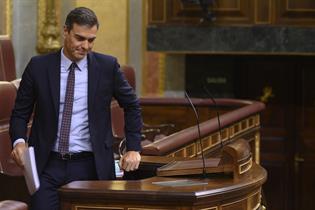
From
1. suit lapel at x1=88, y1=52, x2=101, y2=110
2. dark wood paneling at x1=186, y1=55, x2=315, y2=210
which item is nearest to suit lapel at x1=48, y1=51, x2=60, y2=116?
suit lapel at x1=88, y1=52, x2=101, y2=110

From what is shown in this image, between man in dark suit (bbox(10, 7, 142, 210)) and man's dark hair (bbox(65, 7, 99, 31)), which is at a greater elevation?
man's dark hair (bbox(65, 7, 99, 31))

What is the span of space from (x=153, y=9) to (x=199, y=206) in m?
4.88

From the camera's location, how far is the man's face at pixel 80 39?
10.4 feet

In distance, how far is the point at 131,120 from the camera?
331 cm

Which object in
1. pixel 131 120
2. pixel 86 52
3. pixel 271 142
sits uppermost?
pixel 86 52

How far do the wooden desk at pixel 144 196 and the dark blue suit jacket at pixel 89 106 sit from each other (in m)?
0.16

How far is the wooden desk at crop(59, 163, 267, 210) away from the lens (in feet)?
9.74

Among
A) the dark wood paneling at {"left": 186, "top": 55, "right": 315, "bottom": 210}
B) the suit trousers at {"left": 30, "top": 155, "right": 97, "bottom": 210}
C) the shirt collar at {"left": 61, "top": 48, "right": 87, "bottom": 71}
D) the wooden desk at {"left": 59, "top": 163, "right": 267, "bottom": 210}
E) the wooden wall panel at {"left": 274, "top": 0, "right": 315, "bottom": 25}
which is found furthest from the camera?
the dark wood paneling at {"left": 186, "top": 55, "right": 315, "bottom": 210}

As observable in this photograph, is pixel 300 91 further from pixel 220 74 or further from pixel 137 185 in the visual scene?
pixel 137 185

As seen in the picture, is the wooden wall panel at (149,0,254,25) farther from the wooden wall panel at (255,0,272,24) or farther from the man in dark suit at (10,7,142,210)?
the man in dark suit at (10,7,142,210)

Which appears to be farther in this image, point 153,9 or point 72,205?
point 153,9

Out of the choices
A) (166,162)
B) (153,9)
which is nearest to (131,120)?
(166,162)

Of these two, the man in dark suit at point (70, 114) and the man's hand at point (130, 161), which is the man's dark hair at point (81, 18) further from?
the man's hand at point (130, 161)

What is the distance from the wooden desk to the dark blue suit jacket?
165 millimetres
